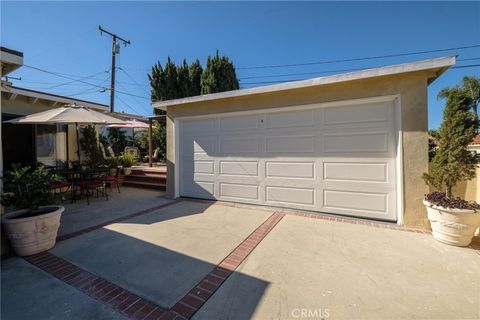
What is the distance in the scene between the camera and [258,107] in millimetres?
5211

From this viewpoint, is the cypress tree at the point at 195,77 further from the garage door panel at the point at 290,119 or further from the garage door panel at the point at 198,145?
the garage door panel at the point at 290,119

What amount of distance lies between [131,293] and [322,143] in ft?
13.7

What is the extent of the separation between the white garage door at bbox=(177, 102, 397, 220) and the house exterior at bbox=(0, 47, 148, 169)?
4.27 m

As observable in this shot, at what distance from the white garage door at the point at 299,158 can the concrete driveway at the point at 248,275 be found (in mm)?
808

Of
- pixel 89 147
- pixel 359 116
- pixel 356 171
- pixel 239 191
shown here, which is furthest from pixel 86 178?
pixel 359 116

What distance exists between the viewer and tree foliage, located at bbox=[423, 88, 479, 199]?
3268mm

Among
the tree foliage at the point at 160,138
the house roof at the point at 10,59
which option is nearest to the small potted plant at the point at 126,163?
the tree foliage at the point at 160,138

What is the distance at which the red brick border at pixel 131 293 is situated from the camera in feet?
6.35

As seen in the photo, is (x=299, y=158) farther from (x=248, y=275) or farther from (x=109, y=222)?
(x=109, y=222)

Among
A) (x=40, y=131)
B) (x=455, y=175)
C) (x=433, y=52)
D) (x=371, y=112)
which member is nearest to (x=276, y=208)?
(x=371, y=112)

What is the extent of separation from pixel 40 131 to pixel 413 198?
999 cm

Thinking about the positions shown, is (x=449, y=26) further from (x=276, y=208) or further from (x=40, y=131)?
(x=40, y=131)

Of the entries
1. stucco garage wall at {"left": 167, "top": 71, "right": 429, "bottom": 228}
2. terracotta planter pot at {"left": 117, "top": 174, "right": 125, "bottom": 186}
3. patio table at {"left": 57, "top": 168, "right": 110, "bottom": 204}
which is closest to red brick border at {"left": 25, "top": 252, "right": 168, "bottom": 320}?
patio table at {"left": 57, "top": 168, "right": 110, "bottom": 204}

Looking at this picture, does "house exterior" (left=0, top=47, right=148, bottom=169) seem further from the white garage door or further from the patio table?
the white garage door
